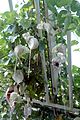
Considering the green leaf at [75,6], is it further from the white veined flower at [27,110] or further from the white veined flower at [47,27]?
the white veined flower at [27,110]

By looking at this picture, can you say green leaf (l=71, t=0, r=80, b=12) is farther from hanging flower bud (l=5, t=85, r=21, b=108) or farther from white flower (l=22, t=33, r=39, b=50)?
hanging flower bud (l=5, t=85, r=21, b=108)

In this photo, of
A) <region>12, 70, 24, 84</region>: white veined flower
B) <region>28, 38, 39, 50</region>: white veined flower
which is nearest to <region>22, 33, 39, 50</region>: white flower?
<region>28, 38, 39, 50</region>: white veined flower

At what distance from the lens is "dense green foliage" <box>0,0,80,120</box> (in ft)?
3.40

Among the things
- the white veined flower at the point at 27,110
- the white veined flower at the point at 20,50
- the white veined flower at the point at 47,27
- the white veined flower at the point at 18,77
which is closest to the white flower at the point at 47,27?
the white veined flower at the point at 47,27

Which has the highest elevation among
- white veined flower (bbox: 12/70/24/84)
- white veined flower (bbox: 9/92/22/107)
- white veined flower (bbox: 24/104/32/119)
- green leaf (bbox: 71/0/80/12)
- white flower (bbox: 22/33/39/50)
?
green leaf (bbox: 71/0/80/12)

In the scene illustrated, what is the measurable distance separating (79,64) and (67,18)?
52 centimetres

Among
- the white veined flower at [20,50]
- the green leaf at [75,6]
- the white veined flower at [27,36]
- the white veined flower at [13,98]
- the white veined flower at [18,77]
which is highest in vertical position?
the green leaf at [75,6]

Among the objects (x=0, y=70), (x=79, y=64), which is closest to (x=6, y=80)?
(x=0, y=70)

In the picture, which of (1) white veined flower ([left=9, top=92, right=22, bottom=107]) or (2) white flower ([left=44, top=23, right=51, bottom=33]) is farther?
(1) white veined flower ([left=9, top=92, right=22, bottom=107])

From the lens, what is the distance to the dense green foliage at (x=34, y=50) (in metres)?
1.04

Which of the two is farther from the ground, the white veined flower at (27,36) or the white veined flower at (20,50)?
the white veined flower at (27,36)

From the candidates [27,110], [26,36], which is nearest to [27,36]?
[26,36]

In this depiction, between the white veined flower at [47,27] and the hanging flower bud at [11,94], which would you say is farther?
the hanging flower bud at [11,94]

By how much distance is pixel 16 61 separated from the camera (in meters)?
1.17
